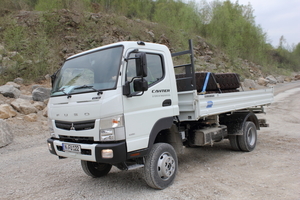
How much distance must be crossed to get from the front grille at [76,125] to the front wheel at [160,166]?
3.52 ft

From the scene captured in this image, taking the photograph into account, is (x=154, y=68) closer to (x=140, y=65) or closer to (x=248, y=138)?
(x=140, y=65)

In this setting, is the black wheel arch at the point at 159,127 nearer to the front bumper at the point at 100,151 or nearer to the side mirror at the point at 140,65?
the front bumper at the point at 100,151

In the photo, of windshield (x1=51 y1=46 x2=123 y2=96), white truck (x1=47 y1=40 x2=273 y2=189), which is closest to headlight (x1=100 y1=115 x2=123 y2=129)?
white truck (x1=47 y1=40 x2=273 y2=189)

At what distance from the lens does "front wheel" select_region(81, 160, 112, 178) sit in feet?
15.4

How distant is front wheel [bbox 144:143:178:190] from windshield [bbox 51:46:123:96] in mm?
1305

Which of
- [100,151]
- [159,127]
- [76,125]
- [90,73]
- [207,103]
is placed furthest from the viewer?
[207,103]

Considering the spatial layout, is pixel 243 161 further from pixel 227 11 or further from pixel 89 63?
pixel 227 11

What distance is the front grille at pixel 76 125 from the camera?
11.5 feet

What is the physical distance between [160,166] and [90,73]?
190 cm

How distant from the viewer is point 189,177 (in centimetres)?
455

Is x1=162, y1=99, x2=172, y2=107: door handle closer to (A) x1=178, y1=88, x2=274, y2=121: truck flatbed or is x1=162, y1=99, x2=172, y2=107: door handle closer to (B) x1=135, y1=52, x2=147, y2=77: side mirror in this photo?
(A) x1=178, y1=88, x2=274, y2=121: truck flatbed

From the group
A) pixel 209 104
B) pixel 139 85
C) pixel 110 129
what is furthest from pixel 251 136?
pixel 110 129

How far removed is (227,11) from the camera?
39.6m

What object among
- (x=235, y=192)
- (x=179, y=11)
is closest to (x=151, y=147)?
(x=235, y=192)
